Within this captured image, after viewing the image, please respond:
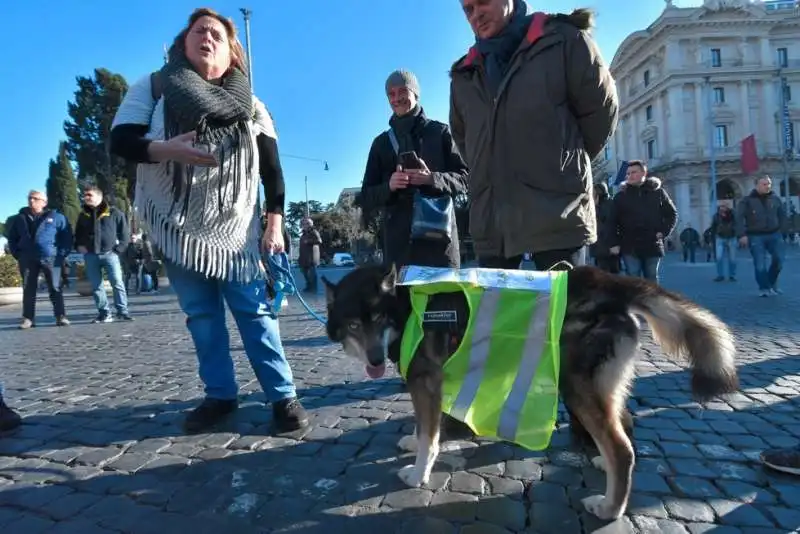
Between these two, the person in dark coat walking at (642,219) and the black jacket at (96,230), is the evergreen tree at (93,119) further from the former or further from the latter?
the person in dark coat walking at (642,219)

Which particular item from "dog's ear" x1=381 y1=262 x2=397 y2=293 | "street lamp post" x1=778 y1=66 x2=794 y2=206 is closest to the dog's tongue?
"dog's ear" x1=381 y1=262 x2=397 y2=293

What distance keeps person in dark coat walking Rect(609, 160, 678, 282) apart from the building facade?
183ft

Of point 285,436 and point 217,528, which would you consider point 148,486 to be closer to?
point 217,528

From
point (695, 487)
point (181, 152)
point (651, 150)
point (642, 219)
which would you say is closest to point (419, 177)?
point (181, 152)

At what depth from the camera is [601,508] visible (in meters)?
2.26

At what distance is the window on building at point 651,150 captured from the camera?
6450 centimetres

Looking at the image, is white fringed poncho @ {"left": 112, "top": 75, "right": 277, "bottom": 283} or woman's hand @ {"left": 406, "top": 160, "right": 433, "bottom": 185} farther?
woman's hand @ {"left": 406, "top": 160, "right": 433, "bottom": 185}

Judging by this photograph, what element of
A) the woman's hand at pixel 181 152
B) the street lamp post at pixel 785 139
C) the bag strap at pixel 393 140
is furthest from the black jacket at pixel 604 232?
the street lamp post at pixel 785 139

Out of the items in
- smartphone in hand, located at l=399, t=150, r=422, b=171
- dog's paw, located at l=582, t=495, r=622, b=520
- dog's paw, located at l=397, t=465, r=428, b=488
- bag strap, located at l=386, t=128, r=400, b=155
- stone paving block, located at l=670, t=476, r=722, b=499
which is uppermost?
bag strap, located at l=386, t=128, r=400, b=155

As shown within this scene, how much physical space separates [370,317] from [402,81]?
2146mm

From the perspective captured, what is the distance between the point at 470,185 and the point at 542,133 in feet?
2.07

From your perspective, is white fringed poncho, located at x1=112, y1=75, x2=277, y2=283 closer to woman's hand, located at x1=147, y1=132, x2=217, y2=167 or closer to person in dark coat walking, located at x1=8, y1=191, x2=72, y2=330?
woman's hand, located at x1=147, y1=132, x2=217, y2=167

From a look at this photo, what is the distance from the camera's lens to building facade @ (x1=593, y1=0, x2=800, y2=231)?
2311 inches

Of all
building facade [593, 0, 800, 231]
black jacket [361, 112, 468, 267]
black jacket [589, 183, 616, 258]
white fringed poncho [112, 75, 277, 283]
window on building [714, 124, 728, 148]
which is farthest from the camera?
window on building [714, 124, 728, 148]
